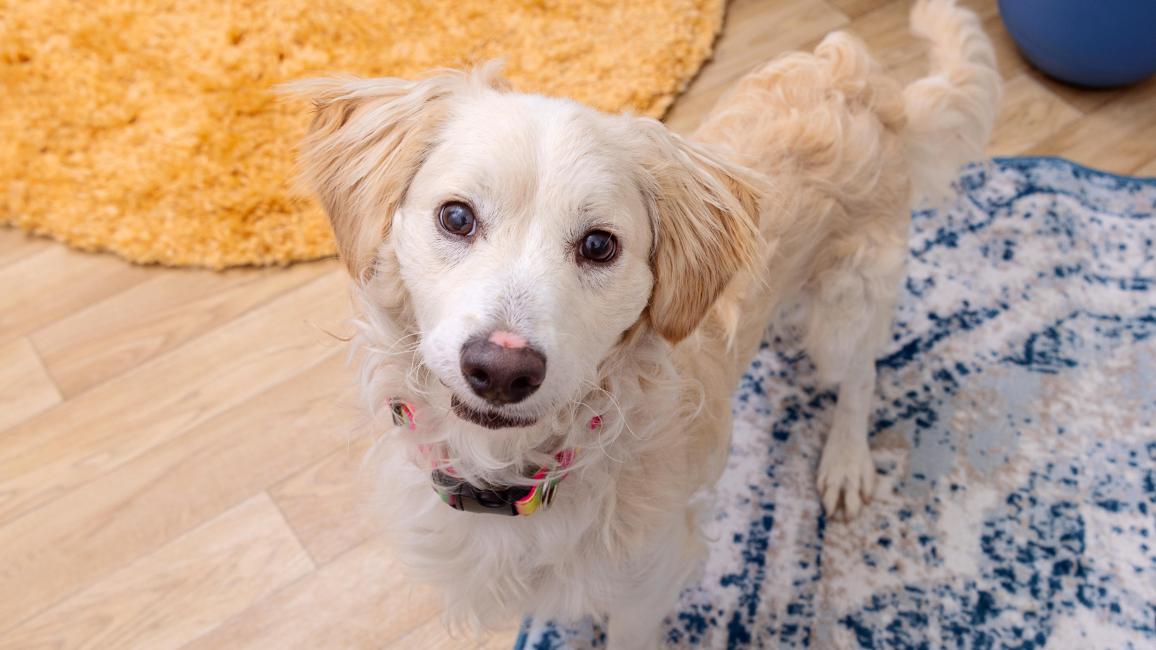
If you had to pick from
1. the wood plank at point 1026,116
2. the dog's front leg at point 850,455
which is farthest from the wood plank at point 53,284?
the wood plank at point 1026,116

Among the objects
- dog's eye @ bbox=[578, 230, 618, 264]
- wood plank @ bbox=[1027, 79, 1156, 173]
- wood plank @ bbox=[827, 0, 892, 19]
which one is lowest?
wood plank @ bbox=[1027, 79, 1156, 173]

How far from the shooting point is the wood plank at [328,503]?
2008 millimetres

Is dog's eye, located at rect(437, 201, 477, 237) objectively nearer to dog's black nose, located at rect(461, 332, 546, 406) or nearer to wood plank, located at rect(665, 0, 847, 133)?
dog's black nose, located at rect(461, 332, 546, 406)

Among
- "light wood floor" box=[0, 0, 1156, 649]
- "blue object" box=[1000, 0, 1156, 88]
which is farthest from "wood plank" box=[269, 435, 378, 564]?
"blue object" box=[1000, 0, 1156, 88]

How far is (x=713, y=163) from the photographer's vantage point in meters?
1.34

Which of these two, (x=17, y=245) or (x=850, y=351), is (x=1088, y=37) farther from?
(x=17, y=245)

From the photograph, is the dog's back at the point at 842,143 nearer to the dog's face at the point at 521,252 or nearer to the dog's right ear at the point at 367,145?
the dog's face at the point at 521,252

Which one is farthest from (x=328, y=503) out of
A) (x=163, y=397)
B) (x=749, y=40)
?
(x=749, y=40)

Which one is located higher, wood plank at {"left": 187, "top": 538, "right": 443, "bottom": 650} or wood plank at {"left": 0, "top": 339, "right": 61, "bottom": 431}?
wood plank at {"left": 0, "top": 339, "right": 61, "bottom": 431}

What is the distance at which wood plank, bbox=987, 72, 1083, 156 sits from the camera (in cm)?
270

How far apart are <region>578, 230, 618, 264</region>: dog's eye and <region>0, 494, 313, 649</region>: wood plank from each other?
3.85ft

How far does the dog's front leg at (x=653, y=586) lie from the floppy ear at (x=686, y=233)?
426 millimetres

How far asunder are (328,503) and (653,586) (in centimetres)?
88

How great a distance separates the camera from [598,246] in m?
1.22
